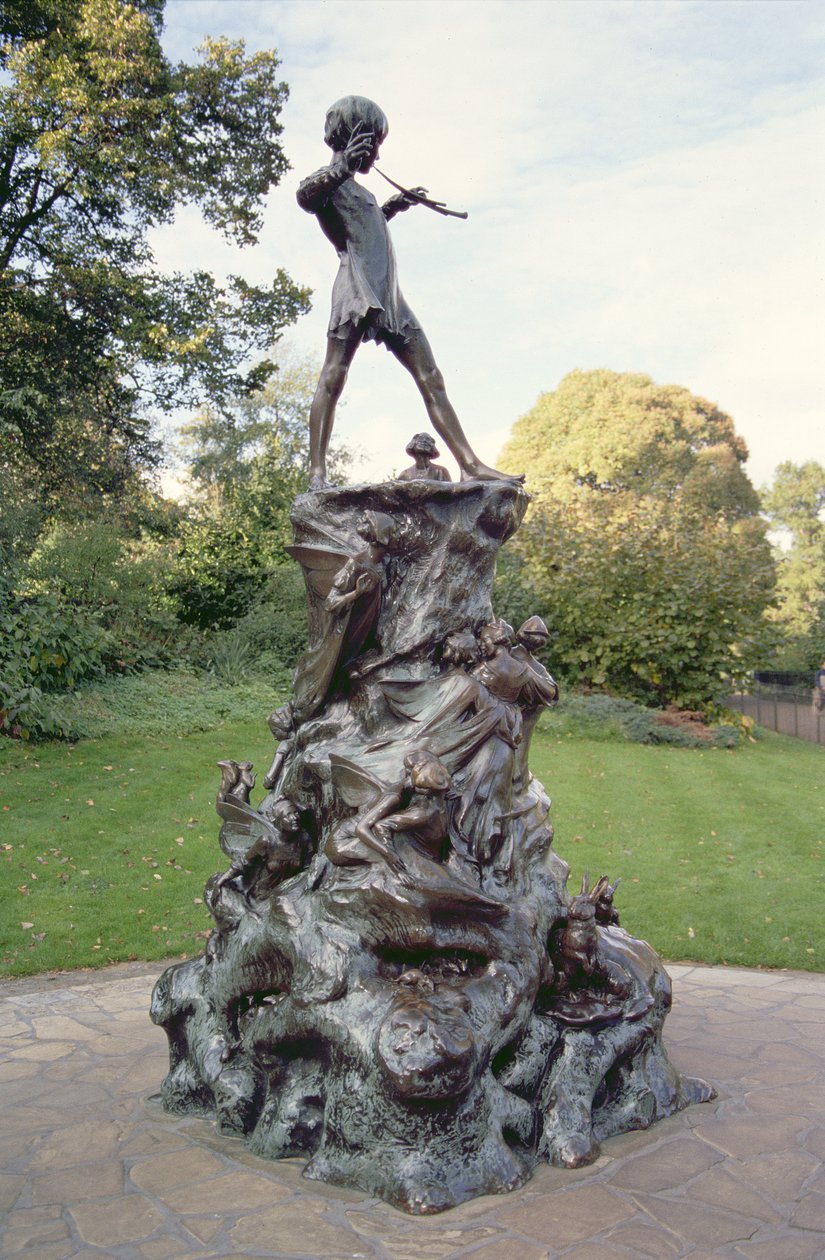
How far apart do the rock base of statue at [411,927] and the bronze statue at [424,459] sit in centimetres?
33

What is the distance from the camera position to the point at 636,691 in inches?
723

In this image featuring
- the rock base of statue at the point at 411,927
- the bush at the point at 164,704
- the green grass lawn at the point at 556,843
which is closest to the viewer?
the rock base of statue at the point at 411,927

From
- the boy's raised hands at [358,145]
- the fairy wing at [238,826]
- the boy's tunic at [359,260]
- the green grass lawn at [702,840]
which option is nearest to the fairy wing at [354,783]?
the fairy wing at [238,826]

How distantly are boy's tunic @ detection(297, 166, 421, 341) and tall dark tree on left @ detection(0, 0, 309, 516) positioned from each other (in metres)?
11.4

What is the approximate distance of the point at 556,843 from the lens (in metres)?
10.7

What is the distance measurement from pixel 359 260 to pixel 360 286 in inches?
7.9

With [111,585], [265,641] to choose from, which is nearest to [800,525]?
[265,641]

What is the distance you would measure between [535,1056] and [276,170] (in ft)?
57.9

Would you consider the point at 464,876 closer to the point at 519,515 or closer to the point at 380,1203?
the point at 380,1203

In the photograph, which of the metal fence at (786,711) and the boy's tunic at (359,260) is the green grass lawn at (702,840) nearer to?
the metal fence at (786,711)

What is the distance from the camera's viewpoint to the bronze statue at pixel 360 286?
5.64 metres

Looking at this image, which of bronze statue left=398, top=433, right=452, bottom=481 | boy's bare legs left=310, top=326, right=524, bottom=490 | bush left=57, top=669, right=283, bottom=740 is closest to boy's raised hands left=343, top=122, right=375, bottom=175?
boy's bare legs left=310, top=326, right=524, bottom=490

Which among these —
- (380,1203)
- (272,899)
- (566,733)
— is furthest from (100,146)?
(380,1203)

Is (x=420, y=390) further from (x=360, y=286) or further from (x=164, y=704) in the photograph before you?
(x=164, y=704)
